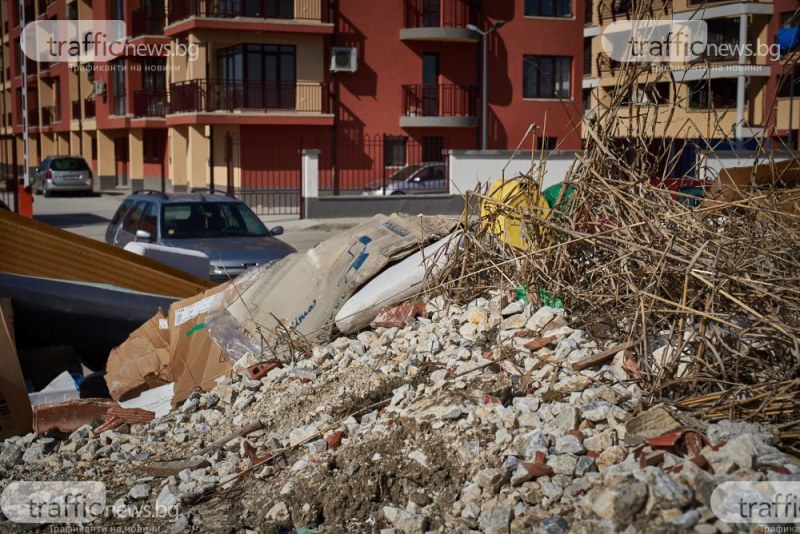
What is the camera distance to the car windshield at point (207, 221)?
13.3m

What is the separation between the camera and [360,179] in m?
35.2

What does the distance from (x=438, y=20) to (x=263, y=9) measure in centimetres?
690

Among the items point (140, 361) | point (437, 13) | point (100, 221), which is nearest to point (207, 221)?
point (140, 361)

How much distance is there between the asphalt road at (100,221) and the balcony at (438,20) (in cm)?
1087

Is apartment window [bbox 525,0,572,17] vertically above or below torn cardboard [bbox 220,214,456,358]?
above

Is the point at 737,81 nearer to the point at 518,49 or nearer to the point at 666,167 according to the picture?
the point at 518,49

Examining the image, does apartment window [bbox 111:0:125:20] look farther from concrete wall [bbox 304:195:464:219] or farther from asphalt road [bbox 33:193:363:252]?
concrete wall [bbox 304:195:464:219]

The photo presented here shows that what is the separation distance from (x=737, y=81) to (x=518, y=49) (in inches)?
521

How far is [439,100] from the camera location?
3728 centimetres

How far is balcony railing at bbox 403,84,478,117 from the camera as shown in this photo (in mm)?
36938

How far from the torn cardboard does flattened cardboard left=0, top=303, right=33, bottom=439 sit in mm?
1516

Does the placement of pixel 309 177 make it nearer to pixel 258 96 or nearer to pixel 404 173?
pixel 404 173

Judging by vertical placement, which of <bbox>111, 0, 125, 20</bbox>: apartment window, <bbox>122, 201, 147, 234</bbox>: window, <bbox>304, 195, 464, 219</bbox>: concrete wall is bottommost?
<bbox>304, 195, 464, 219</bbox>: concrete wall

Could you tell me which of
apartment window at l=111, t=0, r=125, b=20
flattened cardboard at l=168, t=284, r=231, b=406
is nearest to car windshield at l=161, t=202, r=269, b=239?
flattened cardboard at l=168, t=284, r=231, b=406
